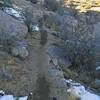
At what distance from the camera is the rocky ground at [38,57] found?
27.1 ft

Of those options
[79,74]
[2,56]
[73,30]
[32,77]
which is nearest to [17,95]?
[32,77]

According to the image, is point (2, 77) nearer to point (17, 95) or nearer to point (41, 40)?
point (17, 95)

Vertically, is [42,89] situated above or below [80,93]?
above

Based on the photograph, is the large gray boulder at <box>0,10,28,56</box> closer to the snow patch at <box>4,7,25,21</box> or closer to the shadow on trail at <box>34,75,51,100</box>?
the snow patch at <box>4,7,25,21</box>

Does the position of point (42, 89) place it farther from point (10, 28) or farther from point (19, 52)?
point (10, 28)

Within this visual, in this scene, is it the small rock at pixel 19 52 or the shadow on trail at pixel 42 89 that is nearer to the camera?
the shadow on trail at pixel 42 89

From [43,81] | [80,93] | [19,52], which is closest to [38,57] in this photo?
[19,52]

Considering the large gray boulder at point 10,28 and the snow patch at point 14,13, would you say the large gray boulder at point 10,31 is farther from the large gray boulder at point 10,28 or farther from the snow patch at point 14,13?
the snow patch at point 14,13

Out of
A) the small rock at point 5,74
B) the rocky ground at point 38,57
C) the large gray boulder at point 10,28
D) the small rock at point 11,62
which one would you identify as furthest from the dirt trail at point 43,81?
the large gray boulder at point 10,28

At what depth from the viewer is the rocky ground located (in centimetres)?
827

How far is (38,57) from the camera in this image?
1041 cm

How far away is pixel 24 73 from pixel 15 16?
527 cm

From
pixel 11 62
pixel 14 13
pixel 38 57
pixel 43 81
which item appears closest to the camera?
pixel 43 81

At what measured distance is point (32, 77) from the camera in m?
8.87
